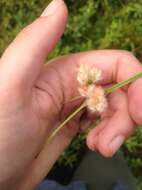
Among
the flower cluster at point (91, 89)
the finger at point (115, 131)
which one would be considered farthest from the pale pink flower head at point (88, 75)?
the finger at point (115, 131)

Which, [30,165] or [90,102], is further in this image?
[30,165]

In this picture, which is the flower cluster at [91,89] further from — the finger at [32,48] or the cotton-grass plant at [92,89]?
the finger at [32,48]

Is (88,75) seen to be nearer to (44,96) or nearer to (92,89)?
(92,89)

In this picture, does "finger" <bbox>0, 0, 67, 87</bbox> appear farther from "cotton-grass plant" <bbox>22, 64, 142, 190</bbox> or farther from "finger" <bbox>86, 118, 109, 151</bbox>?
"finger" <bbox>86, 118, 109, 151</bbox>

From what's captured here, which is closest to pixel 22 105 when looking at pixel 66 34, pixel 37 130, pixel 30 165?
pixel 37 130

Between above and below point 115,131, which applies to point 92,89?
above

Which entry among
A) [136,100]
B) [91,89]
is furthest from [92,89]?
[136,100]

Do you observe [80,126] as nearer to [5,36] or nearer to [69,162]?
[69,162]

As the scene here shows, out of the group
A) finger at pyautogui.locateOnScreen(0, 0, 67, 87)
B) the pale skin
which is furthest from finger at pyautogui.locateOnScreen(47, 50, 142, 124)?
finger at pyautogui.locateOnScreen(0, 0, 67, 87)
